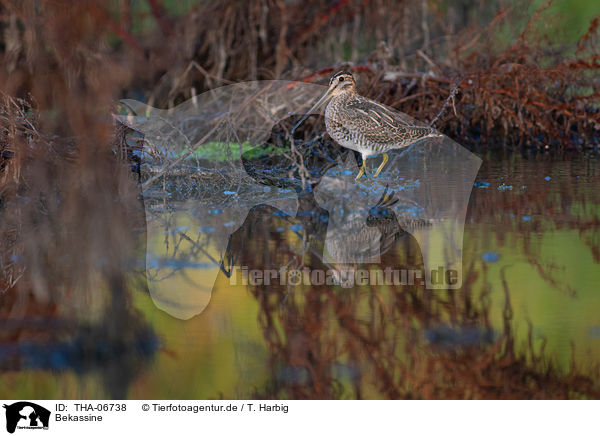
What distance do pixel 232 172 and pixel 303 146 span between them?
1.70ft

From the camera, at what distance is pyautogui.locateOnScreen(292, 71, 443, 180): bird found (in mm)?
2996

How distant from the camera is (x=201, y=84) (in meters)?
4.94

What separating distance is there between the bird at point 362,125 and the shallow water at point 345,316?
61 centimetres

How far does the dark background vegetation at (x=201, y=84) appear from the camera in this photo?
152 cm

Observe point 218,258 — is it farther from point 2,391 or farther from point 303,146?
point 303,146

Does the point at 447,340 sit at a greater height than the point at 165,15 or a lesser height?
lesser

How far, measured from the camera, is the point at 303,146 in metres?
3.42

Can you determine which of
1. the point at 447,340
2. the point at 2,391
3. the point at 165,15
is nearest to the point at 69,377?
the point at 2,391

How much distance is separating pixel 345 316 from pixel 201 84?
3.45 metres
